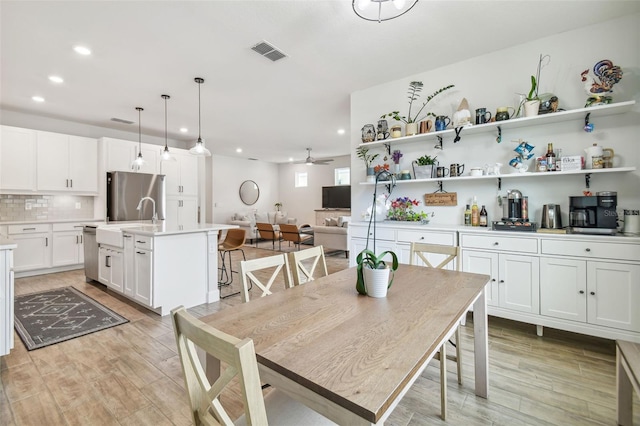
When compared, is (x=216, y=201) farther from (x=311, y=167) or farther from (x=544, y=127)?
(x=544, y=127)

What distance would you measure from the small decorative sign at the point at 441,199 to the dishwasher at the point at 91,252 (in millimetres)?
4591

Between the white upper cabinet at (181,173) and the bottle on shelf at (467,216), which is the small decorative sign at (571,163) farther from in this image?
the white upper cabinet at (181,173)

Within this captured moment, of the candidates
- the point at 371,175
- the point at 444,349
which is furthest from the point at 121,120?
the point at 444,349

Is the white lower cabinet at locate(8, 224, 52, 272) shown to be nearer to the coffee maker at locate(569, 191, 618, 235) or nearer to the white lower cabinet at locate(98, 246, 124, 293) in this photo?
the white lower cabinet at locate(98, 246, 124, 293)

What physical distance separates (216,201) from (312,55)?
7134 mm

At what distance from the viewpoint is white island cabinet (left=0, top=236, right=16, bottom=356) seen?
210 cm

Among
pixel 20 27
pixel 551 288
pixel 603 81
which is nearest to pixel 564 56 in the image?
pixel 603 81

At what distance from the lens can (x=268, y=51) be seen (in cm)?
300

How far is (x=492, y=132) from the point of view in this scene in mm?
3152

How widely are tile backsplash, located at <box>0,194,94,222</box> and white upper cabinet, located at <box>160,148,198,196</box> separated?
1.44m

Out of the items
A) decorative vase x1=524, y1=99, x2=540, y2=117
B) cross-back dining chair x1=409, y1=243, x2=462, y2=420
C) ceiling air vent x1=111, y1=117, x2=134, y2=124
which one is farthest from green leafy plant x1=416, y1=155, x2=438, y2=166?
ceiling air vent x1=111, y1=117, x2=134, y2=124

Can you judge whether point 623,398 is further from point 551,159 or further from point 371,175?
point 371,175

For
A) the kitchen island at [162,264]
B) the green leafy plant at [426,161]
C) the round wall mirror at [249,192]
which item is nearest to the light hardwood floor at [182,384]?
the kitchen island at [162,264]

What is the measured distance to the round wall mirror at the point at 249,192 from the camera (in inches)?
Result: 399
